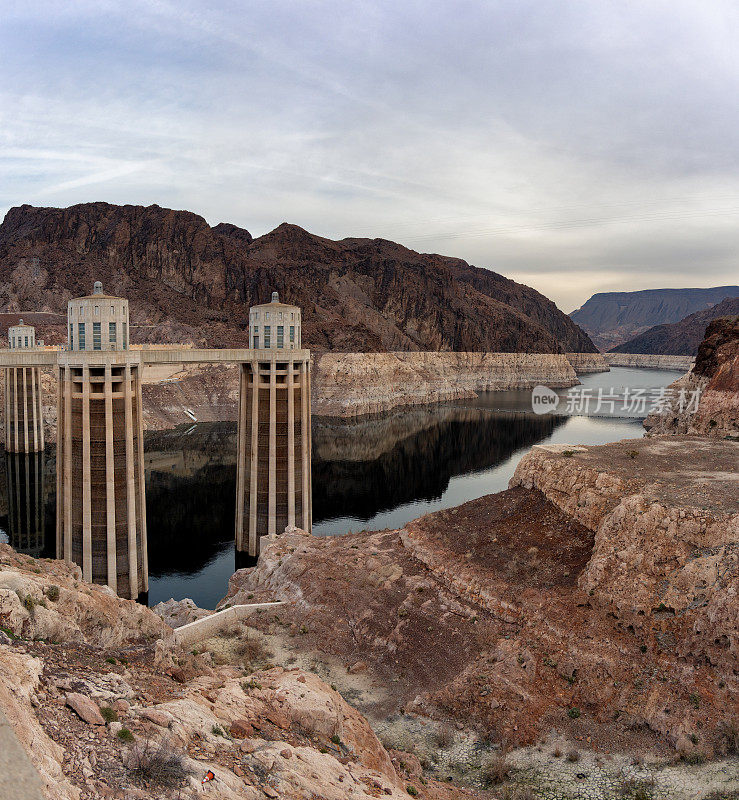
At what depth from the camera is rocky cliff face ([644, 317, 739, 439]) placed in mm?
52219

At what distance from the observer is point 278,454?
132 ft

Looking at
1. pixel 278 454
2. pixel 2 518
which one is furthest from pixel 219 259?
pixel 278 454

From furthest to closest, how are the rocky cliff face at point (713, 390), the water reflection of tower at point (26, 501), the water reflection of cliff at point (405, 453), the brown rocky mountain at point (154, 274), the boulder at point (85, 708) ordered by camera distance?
the brown rocky mountain at point (154, 274), the water reflection of cliff at point (405, 453), the rocky cliff face at point (713, 390), the water reflection of tower at point (26, 501), the boulder at point (85, 708)

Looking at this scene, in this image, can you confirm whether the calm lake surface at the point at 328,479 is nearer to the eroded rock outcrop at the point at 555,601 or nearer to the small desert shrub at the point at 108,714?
the eroded rock outcrop at the point at 555,601

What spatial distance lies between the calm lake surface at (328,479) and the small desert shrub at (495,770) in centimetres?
2212

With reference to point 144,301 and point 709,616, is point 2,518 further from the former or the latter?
point 144,301

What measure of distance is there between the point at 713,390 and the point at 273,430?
136 feet

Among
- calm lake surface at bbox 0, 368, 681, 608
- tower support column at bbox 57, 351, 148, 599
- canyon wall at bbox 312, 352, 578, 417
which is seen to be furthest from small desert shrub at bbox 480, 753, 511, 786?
canyon wall at bbox 312, 352, 578, 417

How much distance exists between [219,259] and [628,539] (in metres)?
152

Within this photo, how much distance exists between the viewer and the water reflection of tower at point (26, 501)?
1807 inches

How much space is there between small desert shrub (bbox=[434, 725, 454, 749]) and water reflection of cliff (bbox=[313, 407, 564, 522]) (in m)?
34.9
